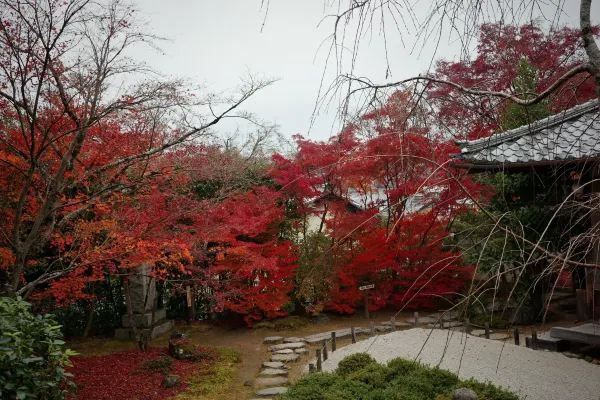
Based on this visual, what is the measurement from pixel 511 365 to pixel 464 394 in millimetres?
2557

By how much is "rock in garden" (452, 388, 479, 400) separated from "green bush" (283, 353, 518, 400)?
Answer: 0.86 feet

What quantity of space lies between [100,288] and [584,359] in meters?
13.5

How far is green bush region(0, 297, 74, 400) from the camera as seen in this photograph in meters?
3.87

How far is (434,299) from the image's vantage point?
560 inches

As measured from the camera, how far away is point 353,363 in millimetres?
8156

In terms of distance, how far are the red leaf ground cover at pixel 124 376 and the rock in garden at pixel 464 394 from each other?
547 cm

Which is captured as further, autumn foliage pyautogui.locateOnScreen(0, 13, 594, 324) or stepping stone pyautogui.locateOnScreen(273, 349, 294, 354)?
stepping stone pyautogui.locateOnScreen(273, 349, 294, 354)

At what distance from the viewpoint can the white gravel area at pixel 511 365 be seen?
6.79m

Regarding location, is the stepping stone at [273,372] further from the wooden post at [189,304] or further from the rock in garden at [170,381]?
the wooden post at [189,304]

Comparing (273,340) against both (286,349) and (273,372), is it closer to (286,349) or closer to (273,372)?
(286,349)

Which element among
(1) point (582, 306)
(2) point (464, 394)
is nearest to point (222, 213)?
(2) point (464, 394)

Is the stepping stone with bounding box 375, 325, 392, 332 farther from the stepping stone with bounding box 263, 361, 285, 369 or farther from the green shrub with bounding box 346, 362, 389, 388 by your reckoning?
the green shrub with bounding box 346, 362, 389, 388

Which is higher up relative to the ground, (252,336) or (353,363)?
→ (353,363)

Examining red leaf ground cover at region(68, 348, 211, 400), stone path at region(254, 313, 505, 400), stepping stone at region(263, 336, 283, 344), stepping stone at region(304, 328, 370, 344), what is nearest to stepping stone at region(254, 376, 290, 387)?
stone path at region(254, 313, 505, 400)
